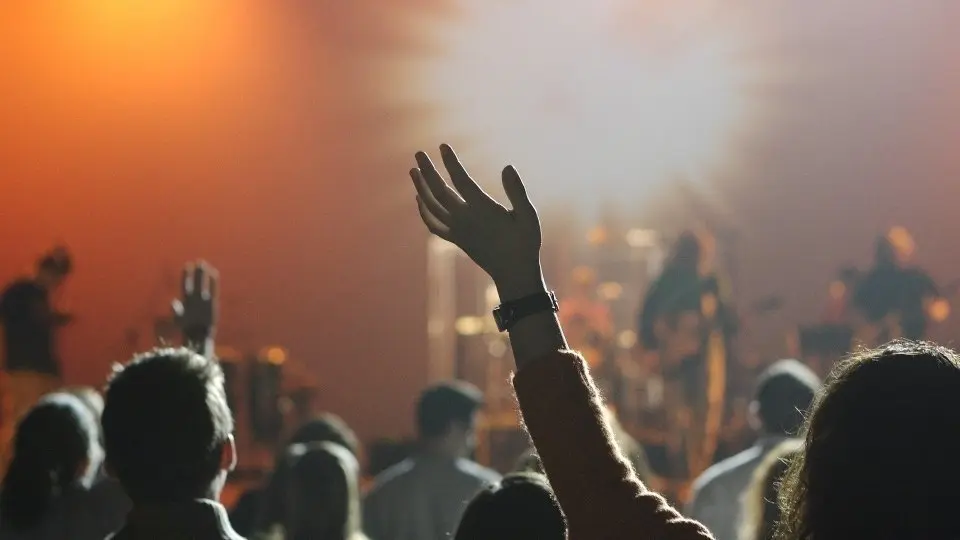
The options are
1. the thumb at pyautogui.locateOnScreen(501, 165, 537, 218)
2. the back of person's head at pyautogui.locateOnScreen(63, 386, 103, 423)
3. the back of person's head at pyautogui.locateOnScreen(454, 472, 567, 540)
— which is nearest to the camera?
the thumb at pyautogui.locateOnScreen(501, 165, 537, 218)

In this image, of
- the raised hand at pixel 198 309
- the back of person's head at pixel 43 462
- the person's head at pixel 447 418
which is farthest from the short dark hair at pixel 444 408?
the raised hand at pixel 198 309

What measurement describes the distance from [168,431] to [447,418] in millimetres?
2429

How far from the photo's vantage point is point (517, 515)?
1.73 metres

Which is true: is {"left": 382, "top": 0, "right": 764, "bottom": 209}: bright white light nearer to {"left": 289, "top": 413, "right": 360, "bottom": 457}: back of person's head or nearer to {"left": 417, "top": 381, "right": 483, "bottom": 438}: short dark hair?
{"left": 417, "top": 381, "right": 483, "bottom": 438}: short dark hair

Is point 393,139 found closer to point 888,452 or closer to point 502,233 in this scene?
point 502,233

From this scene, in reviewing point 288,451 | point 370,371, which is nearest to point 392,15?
point 370,371

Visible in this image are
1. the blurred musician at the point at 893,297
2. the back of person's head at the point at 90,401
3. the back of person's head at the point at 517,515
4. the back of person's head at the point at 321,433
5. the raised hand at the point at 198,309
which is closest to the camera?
the back of person's head at the point at 517,515

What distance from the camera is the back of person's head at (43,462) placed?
274 cm

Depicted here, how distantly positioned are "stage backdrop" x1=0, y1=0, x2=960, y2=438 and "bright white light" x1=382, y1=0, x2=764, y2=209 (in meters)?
0.02

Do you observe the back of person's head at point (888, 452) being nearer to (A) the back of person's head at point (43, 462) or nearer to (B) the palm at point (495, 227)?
(B) the palm at point (495, 227)

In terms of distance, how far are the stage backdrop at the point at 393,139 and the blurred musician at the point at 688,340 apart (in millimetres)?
2337

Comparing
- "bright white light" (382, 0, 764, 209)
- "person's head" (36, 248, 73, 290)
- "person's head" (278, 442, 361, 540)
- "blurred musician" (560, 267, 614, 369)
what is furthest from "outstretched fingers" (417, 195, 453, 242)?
"bright white light" (382, 0, 764, 209)

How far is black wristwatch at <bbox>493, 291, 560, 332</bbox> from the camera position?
1.26 metres

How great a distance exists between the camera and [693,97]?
36.4 ft
